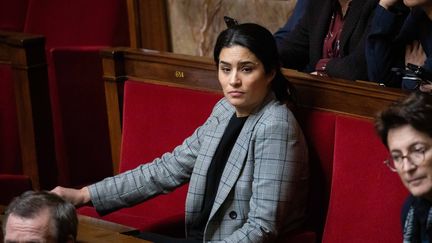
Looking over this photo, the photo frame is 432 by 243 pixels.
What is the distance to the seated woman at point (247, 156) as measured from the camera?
1.78 metres

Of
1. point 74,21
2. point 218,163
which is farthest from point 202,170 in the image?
point 74,21

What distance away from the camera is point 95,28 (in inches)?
114

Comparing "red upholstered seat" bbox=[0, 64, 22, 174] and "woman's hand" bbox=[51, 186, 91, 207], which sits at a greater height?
"red upholstered seat" bbox=[0, 64, 22, 174]

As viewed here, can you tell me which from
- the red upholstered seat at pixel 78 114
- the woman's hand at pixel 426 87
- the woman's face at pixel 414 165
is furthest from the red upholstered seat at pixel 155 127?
the woman's face at pixel 414 165

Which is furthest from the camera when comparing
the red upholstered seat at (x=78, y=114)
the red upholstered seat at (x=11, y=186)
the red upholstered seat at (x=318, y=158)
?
the red upholstered seat at (x=78, y=114)

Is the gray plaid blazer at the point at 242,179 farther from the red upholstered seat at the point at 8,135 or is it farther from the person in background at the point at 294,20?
the red upholstered seat at the point at 8,135

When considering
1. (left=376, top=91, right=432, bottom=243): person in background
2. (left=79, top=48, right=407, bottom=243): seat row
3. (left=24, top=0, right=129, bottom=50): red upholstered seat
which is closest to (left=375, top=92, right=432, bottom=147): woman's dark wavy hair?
(left=376, top=91, right=432, bottom=243): person in background

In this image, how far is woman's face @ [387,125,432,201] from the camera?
4.67 ft

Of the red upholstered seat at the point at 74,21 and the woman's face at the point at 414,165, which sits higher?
the red upholstered seat at the point at 74,21

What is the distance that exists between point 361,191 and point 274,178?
0.53ft

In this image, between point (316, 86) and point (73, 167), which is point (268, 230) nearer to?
point (316, 86)

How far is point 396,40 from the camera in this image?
6.39ft

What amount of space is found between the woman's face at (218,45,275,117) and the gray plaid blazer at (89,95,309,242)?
0.12 feet

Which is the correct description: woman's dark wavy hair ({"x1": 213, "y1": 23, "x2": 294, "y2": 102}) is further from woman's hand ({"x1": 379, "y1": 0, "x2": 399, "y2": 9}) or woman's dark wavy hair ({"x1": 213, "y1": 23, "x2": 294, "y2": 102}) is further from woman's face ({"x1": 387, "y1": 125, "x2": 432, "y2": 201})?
woman's face ({"x1": 387, "y1": 125, "x2": 432, "y2": 201})
